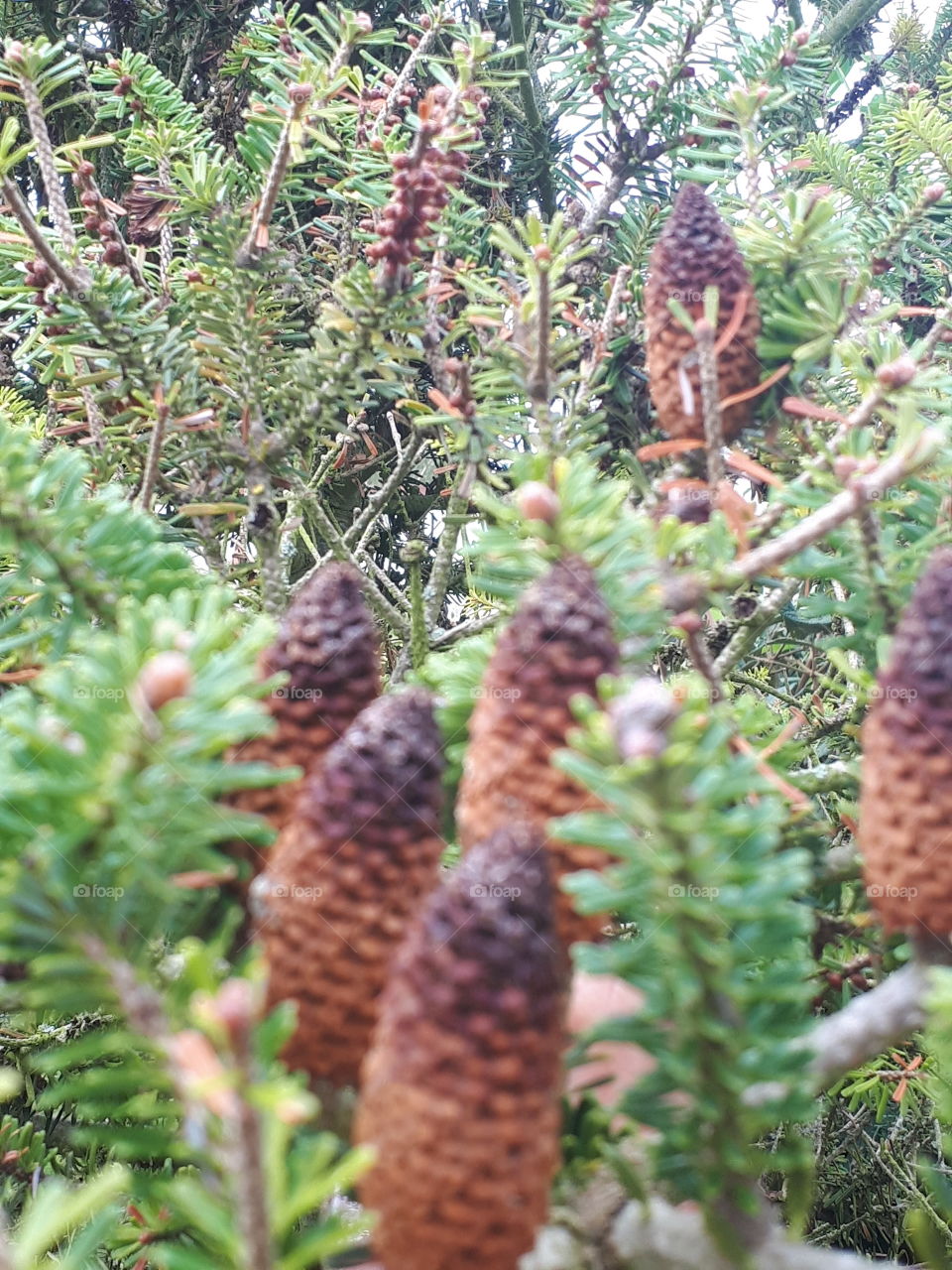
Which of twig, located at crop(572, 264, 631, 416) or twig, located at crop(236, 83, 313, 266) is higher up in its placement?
twig, located at crop(236, 83, 313, 266)

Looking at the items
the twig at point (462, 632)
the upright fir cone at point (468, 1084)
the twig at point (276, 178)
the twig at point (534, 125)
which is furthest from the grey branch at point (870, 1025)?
the twig at point (534, 125)

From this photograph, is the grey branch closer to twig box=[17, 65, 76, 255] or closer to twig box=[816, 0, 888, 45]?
twig box=[17, 65, 76, 255]

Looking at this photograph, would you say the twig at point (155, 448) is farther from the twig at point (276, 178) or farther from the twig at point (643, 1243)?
the twig at point (643, 1243)

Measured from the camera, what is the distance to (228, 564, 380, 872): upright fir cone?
509 mm

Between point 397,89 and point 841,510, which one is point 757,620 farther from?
point 397,89

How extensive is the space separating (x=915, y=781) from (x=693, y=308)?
0.42m

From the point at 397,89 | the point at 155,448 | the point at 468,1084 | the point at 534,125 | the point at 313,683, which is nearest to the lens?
the point at 468,1084

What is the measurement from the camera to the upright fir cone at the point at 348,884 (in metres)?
0.42

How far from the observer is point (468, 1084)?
36 centimetres

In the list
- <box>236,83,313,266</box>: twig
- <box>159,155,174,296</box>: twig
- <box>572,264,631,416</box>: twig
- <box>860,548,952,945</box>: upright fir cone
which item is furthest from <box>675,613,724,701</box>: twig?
<box>159,155,174,296</box>: twig

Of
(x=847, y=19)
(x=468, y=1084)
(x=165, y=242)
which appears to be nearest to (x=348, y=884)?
(x=468, y=1084)

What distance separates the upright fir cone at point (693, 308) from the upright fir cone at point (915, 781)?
307 millimetres

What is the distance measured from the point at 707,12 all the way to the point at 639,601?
1.06m

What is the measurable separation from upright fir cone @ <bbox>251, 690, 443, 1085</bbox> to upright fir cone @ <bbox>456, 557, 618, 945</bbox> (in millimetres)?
26
